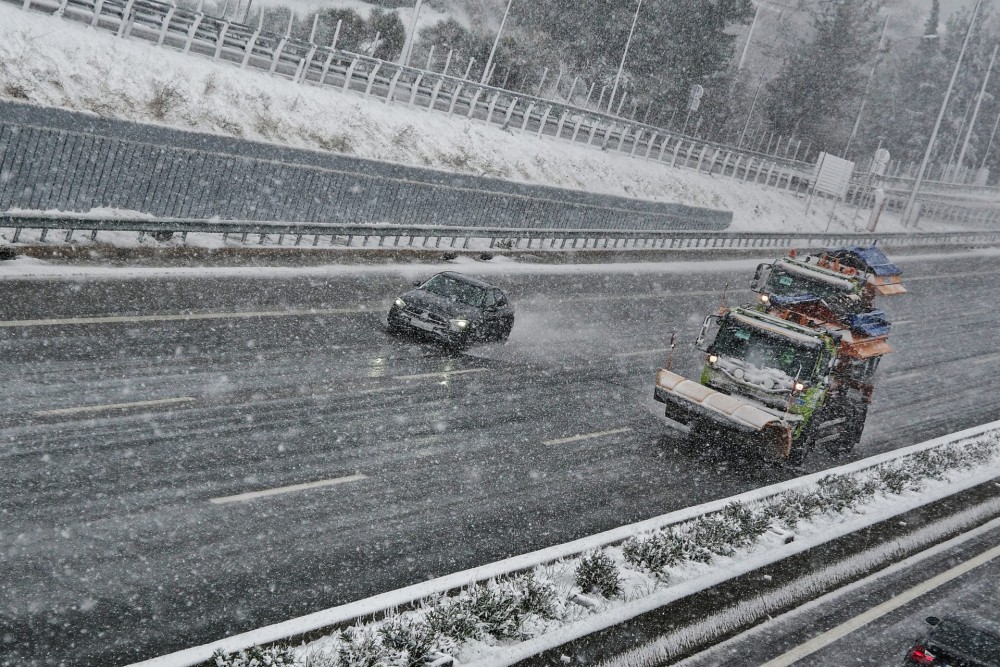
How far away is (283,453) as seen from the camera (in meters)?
12.8

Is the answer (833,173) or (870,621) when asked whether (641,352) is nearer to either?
(870,621)

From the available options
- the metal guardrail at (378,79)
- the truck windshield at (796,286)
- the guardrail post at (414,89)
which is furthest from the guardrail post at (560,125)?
the truck windshield at (796,286)

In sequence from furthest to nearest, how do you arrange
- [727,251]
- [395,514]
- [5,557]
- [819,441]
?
[727,251] < [819,441] < [395,514] < [5,557]

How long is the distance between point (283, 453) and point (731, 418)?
747cm

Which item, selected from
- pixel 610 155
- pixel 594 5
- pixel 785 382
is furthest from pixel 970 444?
pixel 594 5

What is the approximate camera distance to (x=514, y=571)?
1047 cm

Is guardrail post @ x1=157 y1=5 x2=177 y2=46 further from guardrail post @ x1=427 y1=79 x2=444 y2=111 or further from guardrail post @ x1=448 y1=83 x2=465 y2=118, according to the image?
guardrail post @ x1=448 y1=83 x2=465 y2=118

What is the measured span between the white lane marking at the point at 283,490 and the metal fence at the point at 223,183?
39.3 ft

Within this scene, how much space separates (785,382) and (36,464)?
11.9m

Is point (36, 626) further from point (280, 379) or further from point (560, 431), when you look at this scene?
point (560, 431)

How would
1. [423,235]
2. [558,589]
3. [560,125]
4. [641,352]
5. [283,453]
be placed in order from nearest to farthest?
[558,589] < [283,453] < [641,352] < [423,235] < [560,125]

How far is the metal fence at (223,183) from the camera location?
20328mm

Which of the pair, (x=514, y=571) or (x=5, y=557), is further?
(x=514, y=571)

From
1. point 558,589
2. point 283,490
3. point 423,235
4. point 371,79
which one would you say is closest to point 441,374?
point 283,490
